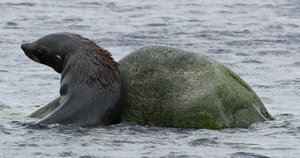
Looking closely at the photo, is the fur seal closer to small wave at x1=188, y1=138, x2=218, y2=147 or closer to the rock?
the rock

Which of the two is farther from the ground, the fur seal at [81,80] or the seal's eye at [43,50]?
the seal's eye at [43,50]

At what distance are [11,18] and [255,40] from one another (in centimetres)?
848

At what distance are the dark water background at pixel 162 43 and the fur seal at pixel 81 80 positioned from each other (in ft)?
0.81

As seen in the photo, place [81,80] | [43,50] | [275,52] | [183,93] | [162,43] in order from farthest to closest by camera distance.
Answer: [162,43], [275,52], [43,50], [183,93], [81,80]

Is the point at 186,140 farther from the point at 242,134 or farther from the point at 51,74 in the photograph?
the point at 51,74

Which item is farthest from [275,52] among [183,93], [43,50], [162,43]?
[43,50]

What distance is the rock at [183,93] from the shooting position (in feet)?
27.3

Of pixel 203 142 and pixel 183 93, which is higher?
pixel 183 93

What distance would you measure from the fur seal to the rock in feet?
1.00

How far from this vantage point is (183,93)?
851 centimetres

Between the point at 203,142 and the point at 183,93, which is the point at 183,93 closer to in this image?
the point at 183,93

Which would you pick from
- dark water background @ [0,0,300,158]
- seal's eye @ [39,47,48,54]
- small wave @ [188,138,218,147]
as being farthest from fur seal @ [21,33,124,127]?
small wave @ [188,138,218,147]

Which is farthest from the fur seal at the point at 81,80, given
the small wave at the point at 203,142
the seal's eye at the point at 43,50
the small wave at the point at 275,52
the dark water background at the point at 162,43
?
the small wave at the point at 275,52

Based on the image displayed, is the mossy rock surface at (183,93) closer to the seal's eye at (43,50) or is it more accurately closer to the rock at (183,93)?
the rock at (183,93)
